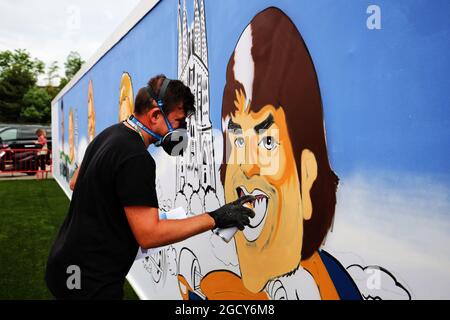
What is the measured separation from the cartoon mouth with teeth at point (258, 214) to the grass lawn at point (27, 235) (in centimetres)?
273

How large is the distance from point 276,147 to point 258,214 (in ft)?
1.43

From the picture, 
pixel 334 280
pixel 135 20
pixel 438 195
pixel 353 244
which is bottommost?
pixel 334 280

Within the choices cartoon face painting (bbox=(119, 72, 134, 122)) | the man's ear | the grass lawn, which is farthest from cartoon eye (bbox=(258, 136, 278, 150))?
the grass lawn

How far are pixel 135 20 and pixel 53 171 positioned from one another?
14.2m

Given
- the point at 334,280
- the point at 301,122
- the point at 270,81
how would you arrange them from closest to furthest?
the point at 334,280 → the point at 301,122 → the point at 270,81

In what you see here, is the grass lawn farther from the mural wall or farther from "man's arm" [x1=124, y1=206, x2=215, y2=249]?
"man's arm" [x1=124, y1=206, x2=215, y2=249]

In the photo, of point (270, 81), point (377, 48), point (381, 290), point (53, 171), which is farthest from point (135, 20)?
point (53, 171)

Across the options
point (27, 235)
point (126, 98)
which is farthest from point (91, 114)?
point (126, 98)

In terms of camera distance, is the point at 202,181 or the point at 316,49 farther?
the point at 202,181

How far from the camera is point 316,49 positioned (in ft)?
6.52

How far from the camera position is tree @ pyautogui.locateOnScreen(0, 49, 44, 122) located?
193ft

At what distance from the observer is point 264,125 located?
95.4 inches

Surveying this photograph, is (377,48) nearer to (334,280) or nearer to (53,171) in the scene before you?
(334,280)

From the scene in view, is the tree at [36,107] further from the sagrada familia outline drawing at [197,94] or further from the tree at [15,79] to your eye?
the sagrada familia outline drawing at [197,94]
